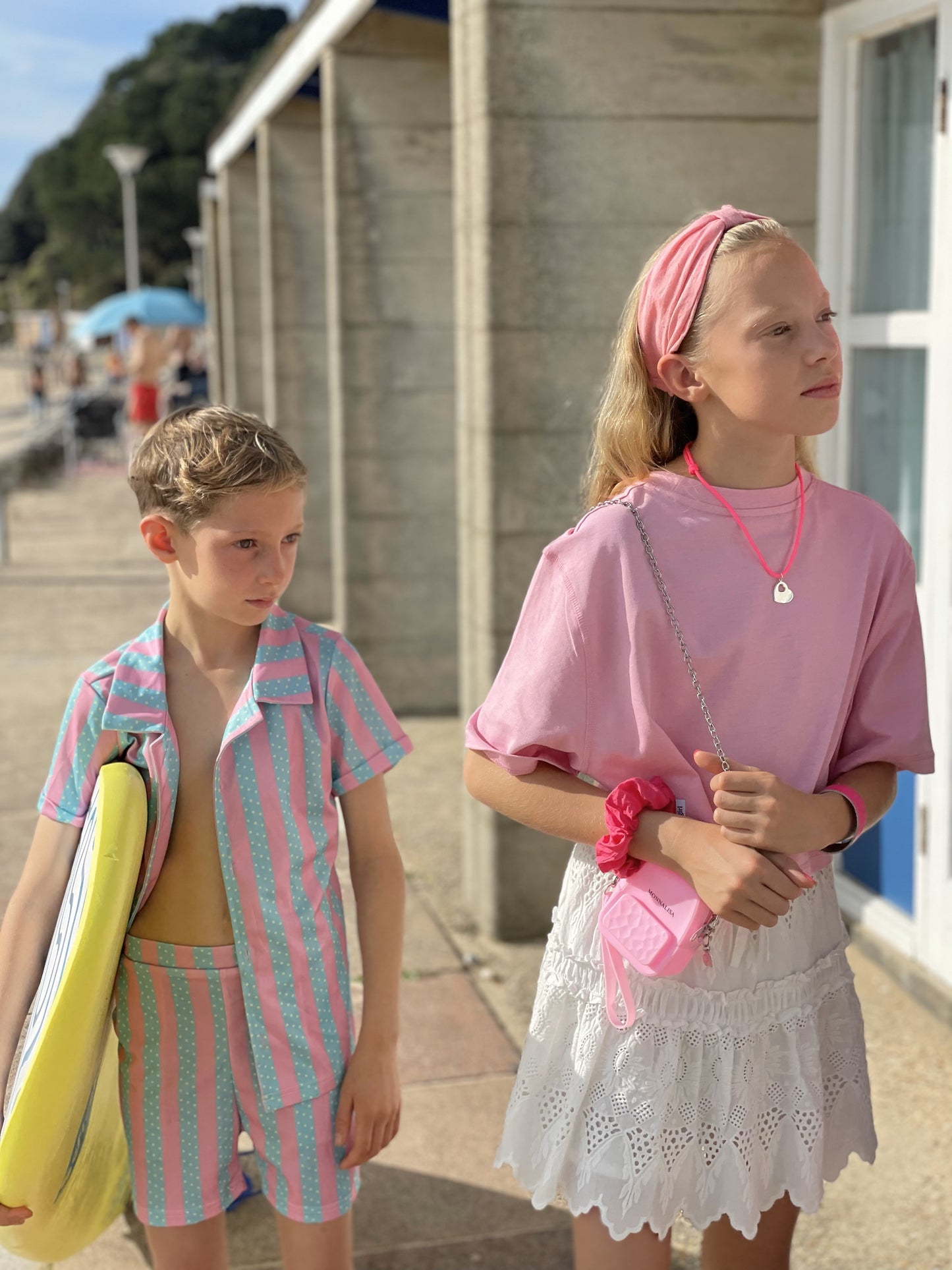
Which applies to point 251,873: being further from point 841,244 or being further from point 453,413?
point 453,413

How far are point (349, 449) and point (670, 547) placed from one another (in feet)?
18.5

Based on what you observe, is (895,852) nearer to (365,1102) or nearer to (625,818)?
(365,1102)

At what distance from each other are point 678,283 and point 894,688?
60cm

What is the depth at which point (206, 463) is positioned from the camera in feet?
6.47

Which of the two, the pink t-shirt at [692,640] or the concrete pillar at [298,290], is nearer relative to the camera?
the pink t-shirt at [692,640]

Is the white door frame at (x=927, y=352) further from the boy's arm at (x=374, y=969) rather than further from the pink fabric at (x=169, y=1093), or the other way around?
the pink fabric at (x=169, y=1093)

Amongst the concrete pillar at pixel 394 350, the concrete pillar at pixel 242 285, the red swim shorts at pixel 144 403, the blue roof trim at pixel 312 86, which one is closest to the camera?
the concrete pillar at pixel 394 350

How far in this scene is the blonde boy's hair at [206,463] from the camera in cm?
197

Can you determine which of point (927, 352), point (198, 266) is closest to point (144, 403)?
point (927, 352)

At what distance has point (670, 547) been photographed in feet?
5.86

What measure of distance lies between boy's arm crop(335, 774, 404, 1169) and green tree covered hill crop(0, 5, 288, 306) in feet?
263

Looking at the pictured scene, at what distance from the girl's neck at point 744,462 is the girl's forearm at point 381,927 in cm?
73

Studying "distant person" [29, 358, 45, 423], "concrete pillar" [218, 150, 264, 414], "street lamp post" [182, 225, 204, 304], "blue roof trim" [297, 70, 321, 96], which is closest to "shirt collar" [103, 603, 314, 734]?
"blue roof trim" [297, 70, 321, 96]

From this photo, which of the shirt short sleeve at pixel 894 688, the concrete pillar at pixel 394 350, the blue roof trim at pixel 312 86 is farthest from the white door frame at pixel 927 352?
the blue roof trim at pixel 312 86
